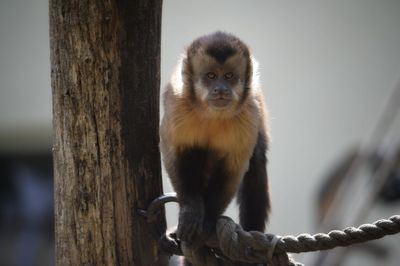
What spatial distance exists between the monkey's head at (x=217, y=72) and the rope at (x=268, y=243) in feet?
1.76

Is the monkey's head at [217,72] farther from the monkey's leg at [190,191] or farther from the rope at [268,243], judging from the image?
the rope at [268,243]

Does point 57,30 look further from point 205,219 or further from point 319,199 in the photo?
point 319,199

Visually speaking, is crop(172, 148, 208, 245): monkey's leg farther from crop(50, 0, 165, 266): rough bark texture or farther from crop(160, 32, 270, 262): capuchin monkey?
crop(50, 0, 165, 266): rough bark texture

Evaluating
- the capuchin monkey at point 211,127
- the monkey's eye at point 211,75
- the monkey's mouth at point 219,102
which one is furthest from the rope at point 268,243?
the monkey's eye at point 211,75

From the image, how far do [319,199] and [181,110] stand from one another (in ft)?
10.0

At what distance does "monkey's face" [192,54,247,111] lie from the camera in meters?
2.57

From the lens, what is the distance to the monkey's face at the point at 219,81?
2.57 m

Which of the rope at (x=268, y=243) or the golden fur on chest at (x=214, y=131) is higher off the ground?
the golden fur on chest at (x=214, y=131)

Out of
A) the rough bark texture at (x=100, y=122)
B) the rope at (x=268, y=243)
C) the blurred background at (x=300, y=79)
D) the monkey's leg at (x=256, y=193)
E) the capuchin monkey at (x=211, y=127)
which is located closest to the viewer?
the rope at (x=268, y=243)

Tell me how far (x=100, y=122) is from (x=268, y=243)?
62 centimetres

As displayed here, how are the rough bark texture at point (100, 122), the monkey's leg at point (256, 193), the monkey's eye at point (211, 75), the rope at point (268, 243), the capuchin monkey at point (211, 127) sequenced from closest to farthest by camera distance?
the rope at point (268, 243) → the rough bark texture at point (100, 122) → the capuchin monkey at point (211, 127) → the monkey's eye at point (211, 75) → the monkey's leg at point (256, 193)

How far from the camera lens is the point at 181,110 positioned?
2592 millimetres

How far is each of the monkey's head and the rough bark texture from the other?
1.30ft

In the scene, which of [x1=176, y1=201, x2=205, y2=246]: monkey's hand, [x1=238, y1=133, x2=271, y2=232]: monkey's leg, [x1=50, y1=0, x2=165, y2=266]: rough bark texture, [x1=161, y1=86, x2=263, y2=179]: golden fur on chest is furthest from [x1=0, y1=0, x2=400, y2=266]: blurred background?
[x1=50, y1=0, x2=165, y2=266]: rough bark texture
